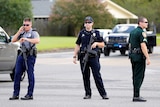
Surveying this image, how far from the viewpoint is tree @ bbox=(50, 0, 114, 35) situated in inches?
3174

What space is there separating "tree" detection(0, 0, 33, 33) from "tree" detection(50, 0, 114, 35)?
34.0 ft

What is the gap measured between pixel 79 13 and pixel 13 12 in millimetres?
12678

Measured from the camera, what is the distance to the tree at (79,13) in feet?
265

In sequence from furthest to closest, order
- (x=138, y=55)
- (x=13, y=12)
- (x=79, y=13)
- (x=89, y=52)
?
(x=79, y=13), (x=13, y=12), (x=89, y=52), (x=138, y=55)

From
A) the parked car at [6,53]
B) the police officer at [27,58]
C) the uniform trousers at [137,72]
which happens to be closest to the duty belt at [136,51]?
the uniform trousers at [137,72]

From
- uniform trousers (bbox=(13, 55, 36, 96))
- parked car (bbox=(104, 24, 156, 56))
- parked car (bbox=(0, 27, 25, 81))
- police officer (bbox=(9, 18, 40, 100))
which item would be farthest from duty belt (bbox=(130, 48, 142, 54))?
parked car (bbox=(104, 24, 156, 56))

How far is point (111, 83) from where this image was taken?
18219 millimetres

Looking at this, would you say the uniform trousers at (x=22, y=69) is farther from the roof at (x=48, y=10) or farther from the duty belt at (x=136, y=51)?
the roof at (x=48, y=10)

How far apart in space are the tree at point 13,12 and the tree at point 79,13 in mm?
10357

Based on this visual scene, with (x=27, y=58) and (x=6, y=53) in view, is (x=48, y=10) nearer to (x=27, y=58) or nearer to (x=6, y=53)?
(x=6, y=53)

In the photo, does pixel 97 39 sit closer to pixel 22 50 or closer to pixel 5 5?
pixel 22 50

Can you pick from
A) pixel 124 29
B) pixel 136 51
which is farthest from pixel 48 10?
pixel 136 51

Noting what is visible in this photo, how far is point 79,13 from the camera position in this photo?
266 feet

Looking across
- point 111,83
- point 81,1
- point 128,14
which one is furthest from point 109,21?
point 111,83
